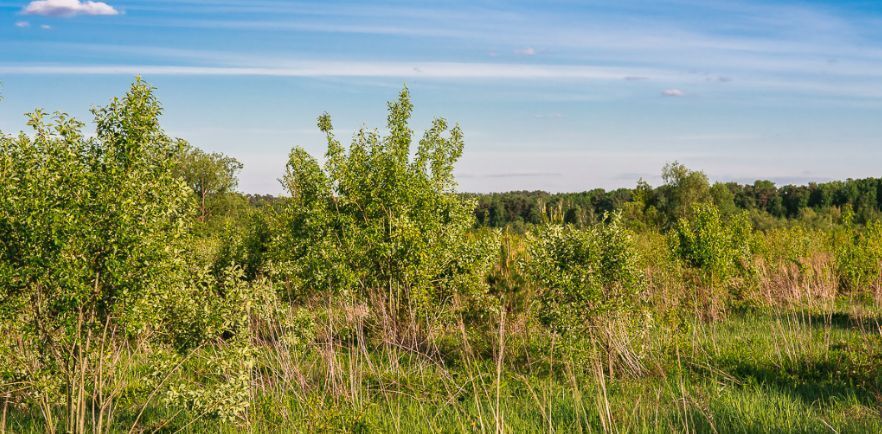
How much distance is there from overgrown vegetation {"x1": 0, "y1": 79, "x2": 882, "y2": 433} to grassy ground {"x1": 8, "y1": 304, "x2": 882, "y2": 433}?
0.06 m

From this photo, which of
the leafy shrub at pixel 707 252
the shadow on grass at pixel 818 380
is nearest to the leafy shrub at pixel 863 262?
the leafy shrub at pixel 707 252

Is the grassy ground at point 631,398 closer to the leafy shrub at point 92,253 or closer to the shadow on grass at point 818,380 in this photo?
the shadow on grass at point 818,380

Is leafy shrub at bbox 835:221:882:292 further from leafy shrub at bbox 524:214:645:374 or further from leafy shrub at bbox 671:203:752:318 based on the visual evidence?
leafy shrub at bbox 524:214:645:374

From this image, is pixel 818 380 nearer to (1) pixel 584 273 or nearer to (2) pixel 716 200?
(1) pixel 584 273

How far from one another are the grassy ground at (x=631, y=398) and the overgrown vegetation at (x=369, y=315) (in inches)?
2.4

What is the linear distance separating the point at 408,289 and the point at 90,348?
725 cm

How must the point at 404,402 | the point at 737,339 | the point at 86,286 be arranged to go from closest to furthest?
the point at 86,286
the point at 404,402
the point at 737,339

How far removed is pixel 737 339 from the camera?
1389 cm

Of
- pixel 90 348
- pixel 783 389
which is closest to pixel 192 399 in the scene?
pixel 90 348

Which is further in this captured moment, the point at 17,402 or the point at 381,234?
the point at 381,234

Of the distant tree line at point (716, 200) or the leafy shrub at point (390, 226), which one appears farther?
the distant tree line at point (716, 200)

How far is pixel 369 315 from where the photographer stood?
16.6m

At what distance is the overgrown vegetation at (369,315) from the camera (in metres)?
7.42

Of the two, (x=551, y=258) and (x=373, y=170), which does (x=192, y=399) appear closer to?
(x=551, y=258)
